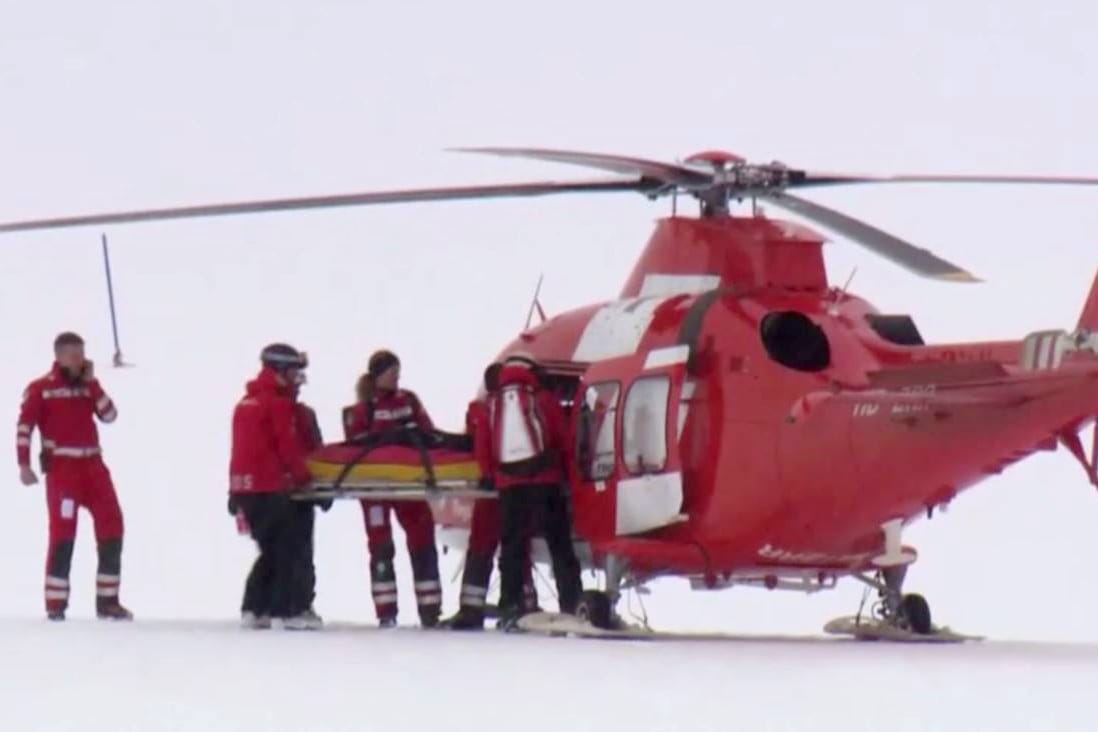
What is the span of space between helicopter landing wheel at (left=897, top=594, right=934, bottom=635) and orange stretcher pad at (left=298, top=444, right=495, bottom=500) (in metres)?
2.37

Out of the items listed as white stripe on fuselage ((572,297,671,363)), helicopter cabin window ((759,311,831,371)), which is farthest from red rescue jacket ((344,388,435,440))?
helicopter cabin window ((759,311,831,371))

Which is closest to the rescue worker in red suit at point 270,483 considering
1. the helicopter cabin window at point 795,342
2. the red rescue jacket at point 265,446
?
the red rescue jacket at point 265,446

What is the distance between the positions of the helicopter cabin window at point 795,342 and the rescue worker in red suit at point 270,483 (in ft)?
8.91

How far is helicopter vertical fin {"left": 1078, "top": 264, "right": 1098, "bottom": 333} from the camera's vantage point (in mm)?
11766

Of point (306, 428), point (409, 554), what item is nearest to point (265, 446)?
point (306, 428)

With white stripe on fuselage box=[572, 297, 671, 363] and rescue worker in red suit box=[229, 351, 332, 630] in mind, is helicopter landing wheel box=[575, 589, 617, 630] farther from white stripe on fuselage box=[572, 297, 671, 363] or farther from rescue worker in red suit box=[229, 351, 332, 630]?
rescue worker in red suit box=[229, 351, 332, 630]

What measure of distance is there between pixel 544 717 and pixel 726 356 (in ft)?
16.0

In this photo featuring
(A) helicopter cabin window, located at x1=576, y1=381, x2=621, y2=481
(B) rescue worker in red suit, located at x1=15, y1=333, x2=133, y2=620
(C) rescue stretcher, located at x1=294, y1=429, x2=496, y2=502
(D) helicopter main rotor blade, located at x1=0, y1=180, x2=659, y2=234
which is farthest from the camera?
(B) rescue worker in red suit, located at x1=15, y1=333, x2=133, y2=620

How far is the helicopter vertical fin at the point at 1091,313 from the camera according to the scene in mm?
11766

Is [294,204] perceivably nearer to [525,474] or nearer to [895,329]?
[525,474]

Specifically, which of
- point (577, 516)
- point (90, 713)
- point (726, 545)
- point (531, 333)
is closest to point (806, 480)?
point (726, 545)

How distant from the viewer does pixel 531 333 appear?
15109 millimetres

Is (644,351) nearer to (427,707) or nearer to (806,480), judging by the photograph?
(806,480)

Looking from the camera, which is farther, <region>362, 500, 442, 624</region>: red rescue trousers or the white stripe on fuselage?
<region>362, 500, 442, 624</region>: red rescue trousers
